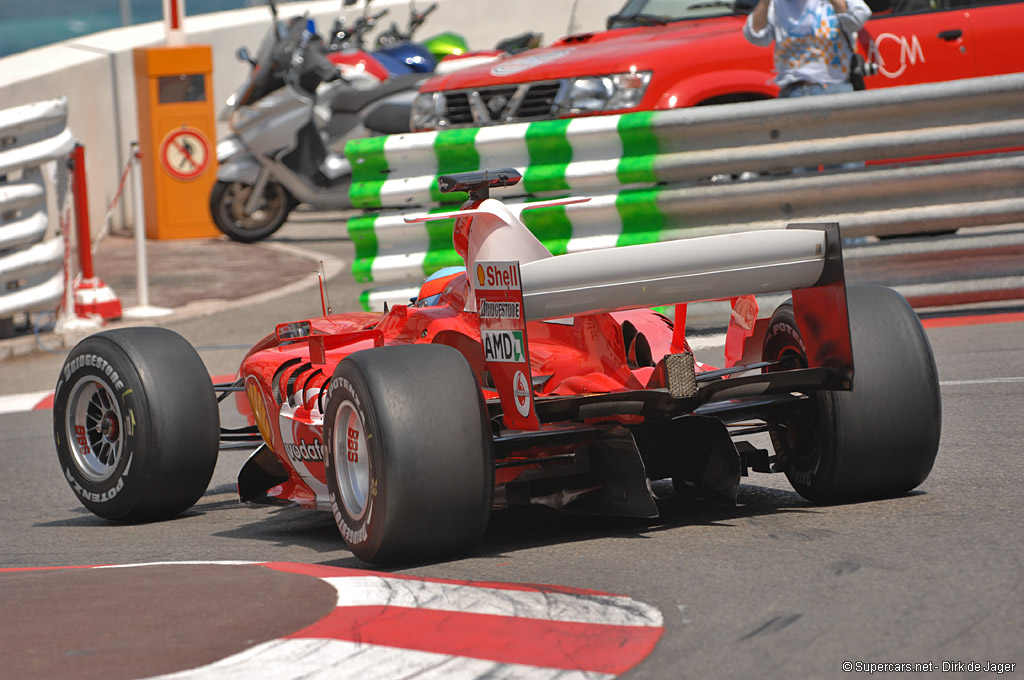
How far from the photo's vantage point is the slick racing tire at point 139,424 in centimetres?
570

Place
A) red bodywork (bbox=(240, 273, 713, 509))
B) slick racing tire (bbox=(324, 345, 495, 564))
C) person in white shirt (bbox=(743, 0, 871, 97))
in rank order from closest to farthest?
slick racing tire (bbox=(324, 345, 495, 564))
red bodywork (bbox=(240, 273, 713, 509))
person in white shirt (bbox=(743, 0, 871, 97))

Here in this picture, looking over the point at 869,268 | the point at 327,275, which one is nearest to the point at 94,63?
the point at 327,275

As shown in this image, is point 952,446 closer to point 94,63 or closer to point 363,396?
point 363,396

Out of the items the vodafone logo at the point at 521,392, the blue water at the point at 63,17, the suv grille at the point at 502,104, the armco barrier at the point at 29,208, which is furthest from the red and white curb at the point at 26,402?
the blue water at the point at 63,17

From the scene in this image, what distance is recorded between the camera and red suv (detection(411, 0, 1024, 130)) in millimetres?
9383

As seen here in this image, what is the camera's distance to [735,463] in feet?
16.2

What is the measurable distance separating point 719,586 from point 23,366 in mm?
7724

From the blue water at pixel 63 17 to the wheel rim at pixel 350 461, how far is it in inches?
673

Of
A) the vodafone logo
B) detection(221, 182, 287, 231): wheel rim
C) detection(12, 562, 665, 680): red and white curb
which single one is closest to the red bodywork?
the vodafone logo

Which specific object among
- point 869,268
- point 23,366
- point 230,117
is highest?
point 230,117

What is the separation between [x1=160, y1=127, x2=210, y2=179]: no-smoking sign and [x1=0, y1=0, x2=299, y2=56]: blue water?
15.6ft

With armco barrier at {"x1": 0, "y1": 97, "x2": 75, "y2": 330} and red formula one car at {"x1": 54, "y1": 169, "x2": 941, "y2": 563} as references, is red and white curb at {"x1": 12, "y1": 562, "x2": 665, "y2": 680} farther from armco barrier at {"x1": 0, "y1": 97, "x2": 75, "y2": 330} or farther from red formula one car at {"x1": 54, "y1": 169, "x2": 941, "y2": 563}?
armco barrier at {"x1": 0, "y1": 97, "x2": 75, "y2": 330}

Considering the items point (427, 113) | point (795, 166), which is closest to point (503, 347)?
point (795, 166)

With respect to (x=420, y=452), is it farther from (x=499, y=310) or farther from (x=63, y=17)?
(x=63, y=17)
